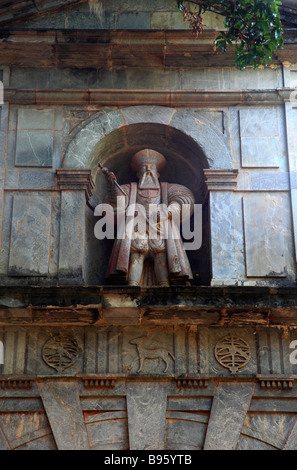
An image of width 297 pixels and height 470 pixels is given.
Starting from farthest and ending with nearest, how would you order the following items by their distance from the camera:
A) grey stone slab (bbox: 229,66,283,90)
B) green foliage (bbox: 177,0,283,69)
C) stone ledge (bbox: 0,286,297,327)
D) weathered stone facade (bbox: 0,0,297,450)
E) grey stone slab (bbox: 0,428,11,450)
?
1. grey stone slab (bbox: 229,66,283,90)
2. green foliage (bbox: 177,0,283,69)
3. stone ledge (bbox: 0,286,297,327)
4. weathered stone facade (bbox: 0,0,297,450)
5. grey stone slab (bbox: 0,428,11,450)

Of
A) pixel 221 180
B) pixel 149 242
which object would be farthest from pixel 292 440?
pixel 221 180

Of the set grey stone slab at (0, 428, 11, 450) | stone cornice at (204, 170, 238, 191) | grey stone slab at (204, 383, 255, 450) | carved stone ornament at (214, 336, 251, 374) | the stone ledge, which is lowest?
grey stone slab at (0, 428, 11, 450)

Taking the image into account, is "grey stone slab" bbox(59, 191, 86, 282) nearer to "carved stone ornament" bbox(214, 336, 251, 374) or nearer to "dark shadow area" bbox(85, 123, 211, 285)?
"dark shadow area" bbox(85, 123, 211, 285)

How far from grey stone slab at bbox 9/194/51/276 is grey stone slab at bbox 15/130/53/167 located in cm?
53

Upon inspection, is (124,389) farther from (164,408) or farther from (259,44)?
(259,44)

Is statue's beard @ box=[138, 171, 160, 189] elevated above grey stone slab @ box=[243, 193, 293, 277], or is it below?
above

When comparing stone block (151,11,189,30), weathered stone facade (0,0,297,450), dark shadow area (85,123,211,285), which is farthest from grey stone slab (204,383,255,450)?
stone block (151,11,189,30)

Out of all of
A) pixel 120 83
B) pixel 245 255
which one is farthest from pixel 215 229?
pixel 120 83

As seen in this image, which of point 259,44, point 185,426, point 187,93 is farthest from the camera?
point 187,93

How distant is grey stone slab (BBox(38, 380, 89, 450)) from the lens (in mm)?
11641

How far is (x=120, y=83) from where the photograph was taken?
13898 mm

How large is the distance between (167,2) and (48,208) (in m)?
3.83

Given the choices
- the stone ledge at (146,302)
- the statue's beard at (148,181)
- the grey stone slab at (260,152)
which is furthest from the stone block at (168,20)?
the stone ledge at (146,302)

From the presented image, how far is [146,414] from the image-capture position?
1180cm
